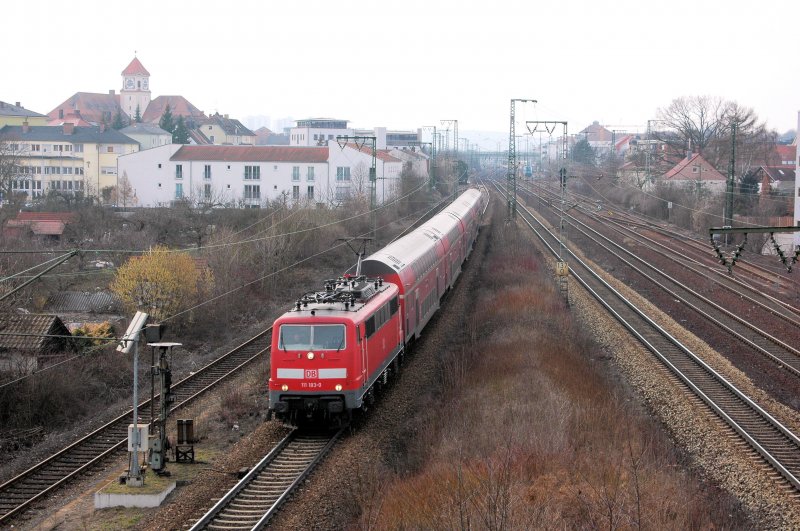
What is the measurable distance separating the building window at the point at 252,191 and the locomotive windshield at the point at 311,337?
54.6m

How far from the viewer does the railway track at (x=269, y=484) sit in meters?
12.1

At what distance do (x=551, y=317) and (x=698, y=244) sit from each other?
79.4 feet

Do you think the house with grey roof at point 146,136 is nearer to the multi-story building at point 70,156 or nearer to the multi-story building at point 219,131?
the multi-story building at point 70,156

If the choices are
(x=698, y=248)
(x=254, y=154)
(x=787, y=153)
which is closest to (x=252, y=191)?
(x=254, y=154)

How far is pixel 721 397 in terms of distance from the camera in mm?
19875

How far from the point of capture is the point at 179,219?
5412 centimetres

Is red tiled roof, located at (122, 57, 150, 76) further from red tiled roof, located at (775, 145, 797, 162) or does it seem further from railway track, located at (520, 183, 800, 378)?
railway track, located at (520, 183, 800, 378)

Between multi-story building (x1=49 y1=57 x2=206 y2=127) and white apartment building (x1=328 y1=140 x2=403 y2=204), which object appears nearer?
white apartment building (x1=328 y1=140 x2=403 y2=204)

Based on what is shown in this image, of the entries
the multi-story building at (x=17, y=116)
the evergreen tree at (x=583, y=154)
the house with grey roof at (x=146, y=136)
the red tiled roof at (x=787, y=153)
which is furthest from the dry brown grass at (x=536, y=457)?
the evergreen tree at (x=583, y=154)

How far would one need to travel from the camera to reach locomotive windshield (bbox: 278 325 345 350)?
16047 millimetres

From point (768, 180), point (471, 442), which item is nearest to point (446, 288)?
point (471, 442)

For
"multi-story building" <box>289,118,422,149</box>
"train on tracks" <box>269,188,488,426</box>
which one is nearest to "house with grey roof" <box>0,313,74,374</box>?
"train on tracks" <box>269,188,488,426</box>

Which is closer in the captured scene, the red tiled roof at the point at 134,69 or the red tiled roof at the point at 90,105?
the red tiled roof at the point at 90,105

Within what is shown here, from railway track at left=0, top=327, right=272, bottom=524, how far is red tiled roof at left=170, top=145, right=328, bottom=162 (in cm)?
4833
